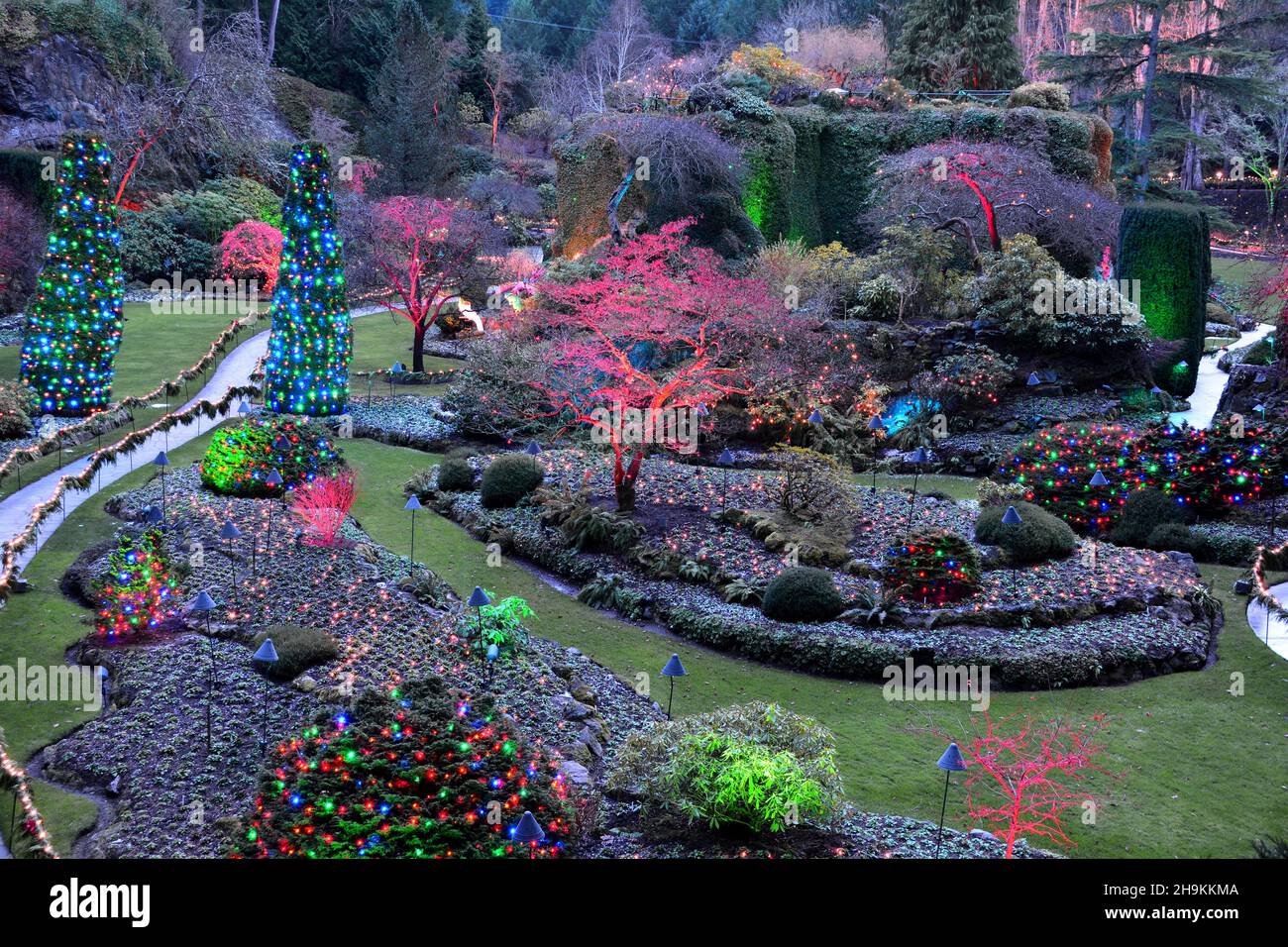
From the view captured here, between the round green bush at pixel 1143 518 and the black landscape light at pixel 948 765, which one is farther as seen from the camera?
the round green bush at pixel 1143 518

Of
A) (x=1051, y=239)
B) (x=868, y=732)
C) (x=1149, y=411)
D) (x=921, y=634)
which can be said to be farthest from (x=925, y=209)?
(x=868, y=732)

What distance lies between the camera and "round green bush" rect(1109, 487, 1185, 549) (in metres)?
18.5

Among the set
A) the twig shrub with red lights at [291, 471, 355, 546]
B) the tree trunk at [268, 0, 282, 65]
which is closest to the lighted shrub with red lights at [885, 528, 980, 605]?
the twig shrub with red lights at [291, 471, 355, 546]

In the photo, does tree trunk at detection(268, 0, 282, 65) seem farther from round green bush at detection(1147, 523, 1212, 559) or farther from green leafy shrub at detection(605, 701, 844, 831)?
green leafy shrub at detection(605, 701, 844, 831)

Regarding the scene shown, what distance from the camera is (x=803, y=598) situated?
15.1m

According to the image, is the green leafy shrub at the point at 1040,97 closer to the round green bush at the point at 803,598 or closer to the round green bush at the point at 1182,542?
the round green bush at the point at 1182,542

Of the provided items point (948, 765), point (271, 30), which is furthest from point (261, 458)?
point (271, 30)

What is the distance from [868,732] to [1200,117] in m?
51.0

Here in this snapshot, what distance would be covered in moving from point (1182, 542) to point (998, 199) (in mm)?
14662

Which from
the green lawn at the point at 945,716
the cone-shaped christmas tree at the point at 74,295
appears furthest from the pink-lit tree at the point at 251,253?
the green lawn at the point at 945,716

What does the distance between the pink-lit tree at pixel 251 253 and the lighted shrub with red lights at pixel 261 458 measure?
62.8 ft

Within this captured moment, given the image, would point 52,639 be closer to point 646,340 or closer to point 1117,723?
point 646,340

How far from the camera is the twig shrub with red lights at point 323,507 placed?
16.7 meters

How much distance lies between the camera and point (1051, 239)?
3122 cm
